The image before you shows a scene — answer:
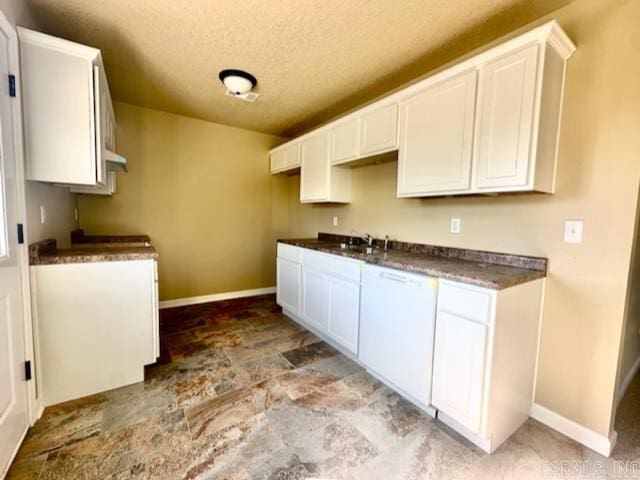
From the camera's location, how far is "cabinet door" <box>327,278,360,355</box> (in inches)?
92.0

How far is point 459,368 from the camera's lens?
160 cm

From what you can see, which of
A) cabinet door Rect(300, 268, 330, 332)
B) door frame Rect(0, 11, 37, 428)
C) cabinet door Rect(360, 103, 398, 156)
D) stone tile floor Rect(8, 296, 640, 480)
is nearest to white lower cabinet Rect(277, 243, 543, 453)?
stone tile floor Rect(8, 296, 640, 480)

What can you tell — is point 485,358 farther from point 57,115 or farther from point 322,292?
point 57,115

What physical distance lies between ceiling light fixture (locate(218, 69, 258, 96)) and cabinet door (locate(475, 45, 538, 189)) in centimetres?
189

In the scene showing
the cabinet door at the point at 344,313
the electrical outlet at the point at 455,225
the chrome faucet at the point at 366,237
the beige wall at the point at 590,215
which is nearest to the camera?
the beige wall at the point at 590,215

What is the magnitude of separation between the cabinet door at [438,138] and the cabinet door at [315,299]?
1.12 meters

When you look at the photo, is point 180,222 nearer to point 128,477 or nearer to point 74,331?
point 74,331

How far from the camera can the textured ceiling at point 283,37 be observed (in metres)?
1.72

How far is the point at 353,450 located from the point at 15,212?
7.31ft

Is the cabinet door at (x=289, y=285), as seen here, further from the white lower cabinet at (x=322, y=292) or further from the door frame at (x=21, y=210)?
the door frame at (x=21, y=210)

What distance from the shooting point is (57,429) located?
1619mm

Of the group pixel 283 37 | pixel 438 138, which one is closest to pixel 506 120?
pixel 438 138

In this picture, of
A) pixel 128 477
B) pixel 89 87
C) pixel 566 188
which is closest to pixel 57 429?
pixel 128 477

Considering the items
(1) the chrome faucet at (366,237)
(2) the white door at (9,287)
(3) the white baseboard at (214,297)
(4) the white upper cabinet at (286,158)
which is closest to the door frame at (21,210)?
(2) the white door at (9,287)
